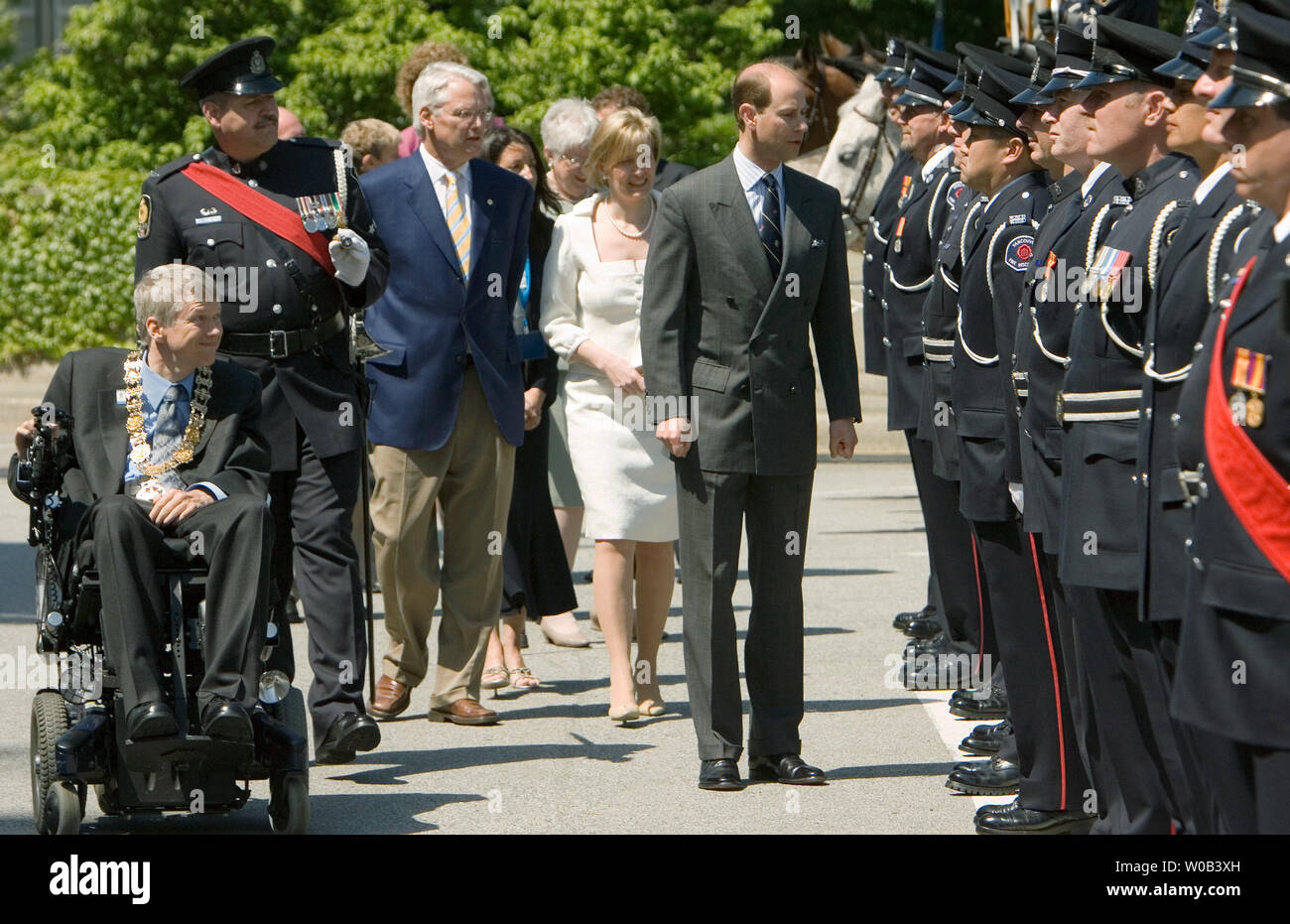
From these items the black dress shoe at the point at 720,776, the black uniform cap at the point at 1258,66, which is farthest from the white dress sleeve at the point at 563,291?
the black uniform cap at the point at 1258,66

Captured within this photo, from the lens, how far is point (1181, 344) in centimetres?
484

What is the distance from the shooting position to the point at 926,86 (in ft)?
30.6

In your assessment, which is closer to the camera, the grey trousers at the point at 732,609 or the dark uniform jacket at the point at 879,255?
the grey trousers at the point at 732,609

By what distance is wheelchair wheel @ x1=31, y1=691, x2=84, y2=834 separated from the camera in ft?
20.0

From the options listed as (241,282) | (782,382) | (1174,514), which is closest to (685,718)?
(782,382)

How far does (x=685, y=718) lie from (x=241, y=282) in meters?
2.29

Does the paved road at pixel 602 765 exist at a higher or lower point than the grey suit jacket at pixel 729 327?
lower

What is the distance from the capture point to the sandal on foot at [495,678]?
9148 mm

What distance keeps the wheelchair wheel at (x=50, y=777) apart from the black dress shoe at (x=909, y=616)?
4.66 metres

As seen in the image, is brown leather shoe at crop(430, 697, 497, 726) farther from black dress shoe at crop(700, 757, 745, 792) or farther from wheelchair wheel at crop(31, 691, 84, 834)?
wheelchair wheel at crop(31, 691, 84, 834)

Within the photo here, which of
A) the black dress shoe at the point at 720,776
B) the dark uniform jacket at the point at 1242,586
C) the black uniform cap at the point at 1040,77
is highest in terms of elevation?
the black uniform cap at the point at 1040,77

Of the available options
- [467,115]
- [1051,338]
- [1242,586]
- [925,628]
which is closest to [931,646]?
[925,628]

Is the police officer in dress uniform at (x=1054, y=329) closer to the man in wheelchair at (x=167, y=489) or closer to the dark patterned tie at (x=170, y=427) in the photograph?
the man in wheelchair at (x=167, y=489)

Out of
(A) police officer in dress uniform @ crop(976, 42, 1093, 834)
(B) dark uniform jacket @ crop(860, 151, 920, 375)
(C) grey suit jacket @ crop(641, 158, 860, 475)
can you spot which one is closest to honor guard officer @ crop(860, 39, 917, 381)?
(B) dark uniform jacket @ crop(860, 151, 920, 375)
